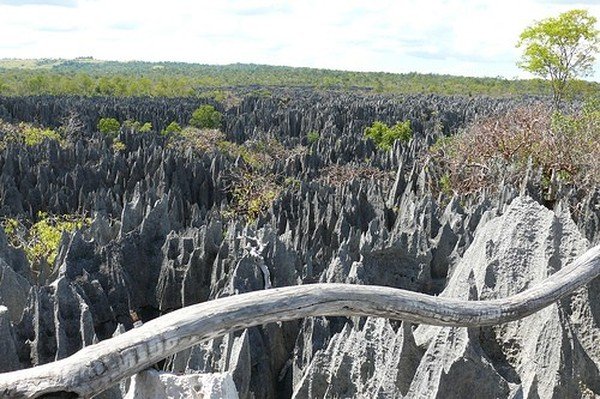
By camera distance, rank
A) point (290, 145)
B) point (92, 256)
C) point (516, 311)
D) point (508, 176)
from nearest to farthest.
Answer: point (516, 311)
point (92, 256)
point (508, 176)
point (290, 145)

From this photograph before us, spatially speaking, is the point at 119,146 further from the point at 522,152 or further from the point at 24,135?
the point at 522,152

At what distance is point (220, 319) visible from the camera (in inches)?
70.2

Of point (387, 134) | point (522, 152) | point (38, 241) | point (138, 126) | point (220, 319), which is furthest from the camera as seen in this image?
point (138, 126)

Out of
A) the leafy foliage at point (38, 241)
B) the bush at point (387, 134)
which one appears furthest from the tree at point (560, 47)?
the leafy foliage at point (38, 241)

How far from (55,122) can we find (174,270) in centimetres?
3464

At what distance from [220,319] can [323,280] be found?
5.28 meters

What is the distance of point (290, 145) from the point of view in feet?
104

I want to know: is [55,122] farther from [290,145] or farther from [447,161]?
[447,161]

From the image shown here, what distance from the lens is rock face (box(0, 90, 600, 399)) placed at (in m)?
3.40

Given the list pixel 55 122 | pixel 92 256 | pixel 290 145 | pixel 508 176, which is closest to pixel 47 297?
pixel 92 256

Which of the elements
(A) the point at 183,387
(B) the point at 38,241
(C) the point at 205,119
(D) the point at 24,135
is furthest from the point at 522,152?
(C) the point at 205,119

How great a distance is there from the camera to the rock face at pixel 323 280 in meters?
3.40

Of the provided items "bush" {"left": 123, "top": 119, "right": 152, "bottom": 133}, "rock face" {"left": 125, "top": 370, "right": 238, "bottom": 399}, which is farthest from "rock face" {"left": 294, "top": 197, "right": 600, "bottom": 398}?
"bush" {"left": 123, "top": 119, "right": 152, "bottom": 133}

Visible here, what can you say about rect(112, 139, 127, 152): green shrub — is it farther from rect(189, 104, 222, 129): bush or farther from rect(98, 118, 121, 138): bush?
rect(189, 104, 222, 129): bush
